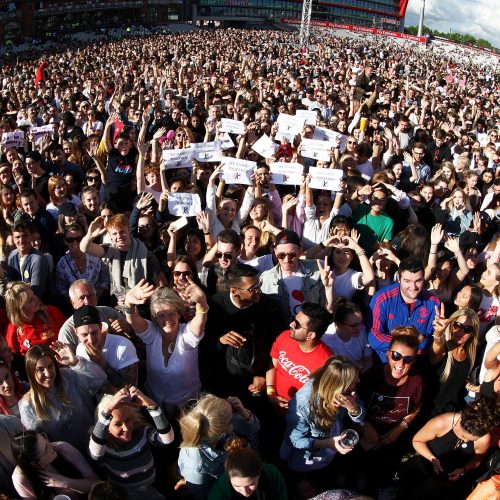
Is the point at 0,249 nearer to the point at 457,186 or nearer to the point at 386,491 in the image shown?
the point at 386,491

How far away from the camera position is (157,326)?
3.49m

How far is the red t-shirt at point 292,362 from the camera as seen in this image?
11.2 feet

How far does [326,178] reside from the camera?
5594 millimetres

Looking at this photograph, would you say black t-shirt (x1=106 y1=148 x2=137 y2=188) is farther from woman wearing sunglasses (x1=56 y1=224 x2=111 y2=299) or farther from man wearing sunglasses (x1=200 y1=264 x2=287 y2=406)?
man wearing sunglasses (x1=200 y1=264 x2=287 y2=406)

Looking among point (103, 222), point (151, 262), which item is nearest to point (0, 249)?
point (103, 222)

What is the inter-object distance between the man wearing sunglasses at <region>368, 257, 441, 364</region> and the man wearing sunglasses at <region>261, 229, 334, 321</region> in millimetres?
443

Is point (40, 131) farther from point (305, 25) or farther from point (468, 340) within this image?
point (305, 25)

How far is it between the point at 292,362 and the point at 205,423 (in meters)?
0.94

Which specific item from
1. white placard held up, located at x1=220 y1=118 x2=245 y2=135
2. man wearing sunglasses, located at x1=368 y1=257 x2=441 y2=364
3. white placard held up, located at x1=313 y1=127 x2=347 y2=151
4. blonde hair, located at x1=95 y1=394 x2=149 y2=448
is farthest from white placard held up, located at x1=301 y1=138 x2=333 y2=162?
blonde hair, located at x1=95 y1=394 x2=149 y2=448

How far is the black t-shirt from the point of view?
6.69m

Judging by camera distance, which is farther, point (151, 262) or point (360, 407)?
point (151, 262)

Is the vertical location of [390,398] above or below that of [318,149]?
below

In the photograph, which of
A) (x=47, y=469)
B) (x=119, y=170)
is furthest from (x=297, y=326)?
(x=119, y=170)

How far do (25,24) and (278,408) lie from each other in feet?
209
